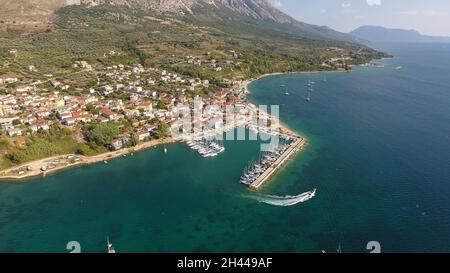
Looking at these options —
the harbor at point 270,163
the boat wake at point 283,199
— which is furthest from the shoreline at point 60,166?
the boat wake at point 283,199

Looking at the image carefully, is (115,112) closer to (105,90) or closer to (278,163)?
(105,90)

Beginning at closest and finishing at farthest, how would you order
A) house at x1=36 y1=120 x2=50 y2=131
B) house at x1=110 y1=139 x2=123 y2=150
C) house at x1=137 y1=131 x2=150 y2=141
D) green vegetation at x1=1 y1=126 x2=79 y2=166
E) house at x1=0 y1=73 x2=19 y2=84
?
green vegetation at x1=1 y1=126 x2=79 y2=166 < house at x1=110 y1=139 x2=123 y2=150 < house at x1=36 y1=120 x2=50 y2=131 < house at x1=137 y1=131 x2=150 y2=141 < house at x1=0 y1=73 x2=19 y2=84

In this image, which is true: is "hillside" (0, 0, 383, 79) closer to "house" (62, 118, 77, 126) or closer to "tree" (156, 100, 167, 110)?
"tree" (156, 100, 167, 110)

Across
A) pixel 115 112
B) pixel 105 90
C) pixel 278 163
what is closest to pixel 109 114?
pixel 115 112

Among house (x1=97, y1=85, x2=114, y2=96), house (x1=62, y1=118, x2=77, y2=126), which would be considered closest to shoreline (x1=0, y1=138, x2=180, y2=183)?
house (x1=62, y1=118, x2=77, y2=126)

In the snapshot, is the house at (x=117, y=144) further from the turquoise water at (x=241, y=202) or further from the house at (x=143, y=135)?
the house at (x=143, y=135)
